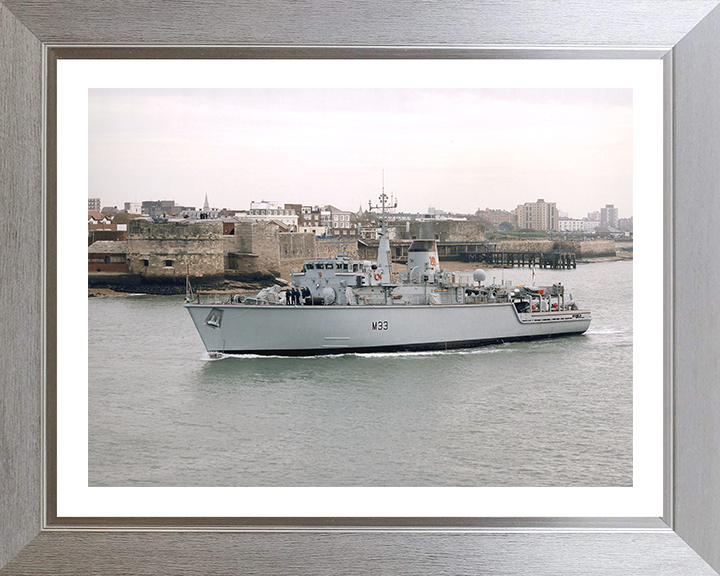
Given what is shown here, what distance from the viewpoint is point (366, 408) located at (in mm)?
4363

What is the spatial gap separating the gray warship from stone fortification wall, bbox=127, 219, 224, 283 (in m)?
0.37

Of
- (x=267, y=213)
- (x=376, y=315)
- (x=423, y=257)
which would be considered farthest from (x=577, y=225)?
(x=376, y=315)

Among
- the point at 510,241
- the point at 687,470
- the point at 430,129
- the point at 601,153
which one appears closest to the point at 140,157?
the point at 430,129

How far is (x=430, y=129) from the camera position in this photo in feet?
11.9

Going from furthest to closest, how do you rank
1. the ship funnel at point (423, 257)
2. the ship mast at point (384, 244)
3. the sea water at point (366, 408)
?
the ship funnel at point (423, 257), the ship mast at point (384, 244), the sea water at point (366, 408)

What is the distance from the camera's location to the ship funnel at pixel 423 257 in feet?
15.4

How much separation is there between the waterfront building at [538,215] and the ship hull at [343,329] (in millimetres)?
1610

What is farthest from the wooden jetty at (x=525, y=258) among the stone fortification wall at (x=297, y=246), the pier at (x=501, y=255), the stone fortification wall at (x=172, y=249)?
the stone fortification wall at (x=172, y=249)

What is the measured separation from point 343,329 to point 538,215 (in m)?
2.42

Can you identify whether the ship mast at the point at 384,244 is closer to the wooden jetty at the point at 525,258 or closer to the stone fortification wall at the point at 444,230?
the stone fortification wall at the point at 444,230

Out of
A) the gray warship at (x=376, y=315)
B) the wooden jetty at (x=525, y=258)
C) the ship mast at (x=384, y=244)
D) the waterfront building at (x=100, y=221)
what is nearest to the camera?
the waterfront building at (x=100, y=221)

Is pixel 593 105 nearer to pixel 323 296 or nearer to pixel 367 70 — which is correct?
pixel 367 70

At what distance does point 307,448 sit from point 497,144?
7.45 ft

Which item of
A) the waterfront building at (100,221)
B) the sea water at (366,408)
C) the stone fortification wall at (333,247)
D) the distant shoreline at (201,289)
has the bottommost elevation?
the sea water at (366,408)
